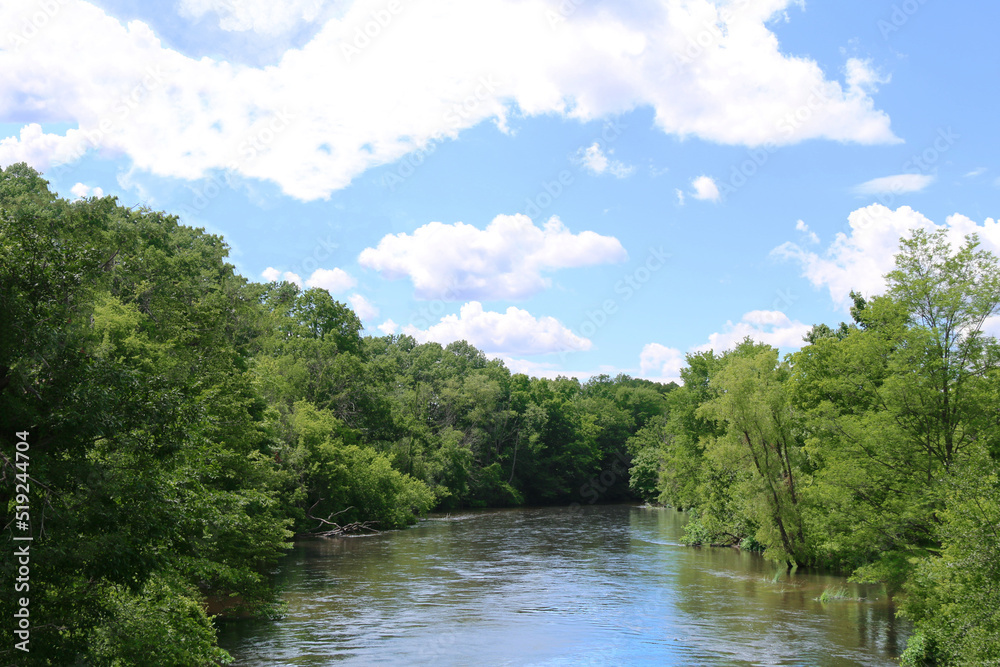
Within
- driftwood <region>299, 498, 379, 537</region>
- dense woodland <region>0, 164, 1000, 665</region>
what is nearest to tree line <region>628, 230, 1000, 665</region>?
dense woodland <region>0, 164, 1000, 665</region>

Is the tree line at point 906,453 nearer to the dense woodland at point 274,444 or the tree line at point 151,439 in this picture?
the dense woodland at point 274,444

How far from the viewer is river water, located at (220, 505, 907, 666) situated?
21.2m

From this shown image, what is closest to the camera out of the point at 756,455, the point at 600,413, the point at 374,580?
the point at 374,580

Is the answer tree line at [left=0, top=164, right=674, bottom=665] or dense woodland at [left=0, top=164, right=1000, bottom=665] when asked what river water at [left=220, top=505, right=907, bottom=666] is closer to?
dense woodland at [left=0, top=164, right=1000, bottom=665]

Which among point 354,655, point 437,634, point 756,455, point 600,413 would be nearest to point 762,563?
point 756,455

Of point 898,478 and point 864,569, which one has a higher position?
point 898,478

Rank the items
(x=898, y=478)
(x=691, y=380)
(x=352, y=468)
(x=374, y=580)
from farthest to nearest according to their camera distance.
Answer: (x=691, y=380)
(x=352, y=468)
(x=374, y=580)
(x=898, y=478)

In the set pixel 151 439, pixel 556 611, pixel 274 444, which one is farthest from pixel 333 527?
pixel 151 439

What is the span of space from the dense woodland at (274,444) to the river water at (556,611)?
189cm

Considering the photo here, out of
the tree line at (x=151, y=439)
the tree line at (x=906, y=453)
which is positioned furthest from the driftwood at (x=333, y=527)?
the tree line at (x=906, y=453)

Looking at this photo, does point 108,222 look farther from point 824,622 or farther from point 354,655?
point 824,622

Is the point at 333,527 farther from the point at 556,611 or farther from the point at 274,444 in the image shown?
the point at 556,611

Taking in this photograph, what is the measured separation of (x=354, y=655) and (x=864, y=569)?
17.3 m

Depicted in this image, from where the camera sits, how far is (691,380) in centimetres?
6266
